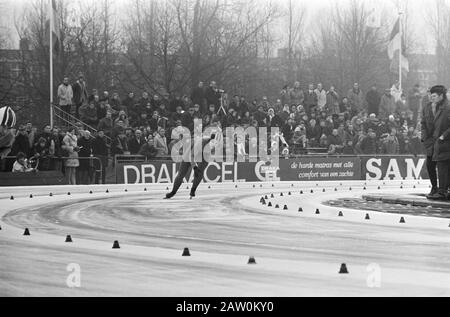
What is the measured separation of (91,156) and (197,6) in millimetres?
14828

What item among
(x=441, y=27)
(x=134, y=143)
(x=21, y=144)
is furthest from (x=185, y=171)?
(x=441, y=27)

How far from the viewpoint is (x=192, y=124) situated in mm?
34062

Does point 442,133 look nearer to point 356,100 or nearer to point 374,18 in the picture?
point 356,100

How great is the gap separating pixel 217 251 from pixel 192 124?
22676mm

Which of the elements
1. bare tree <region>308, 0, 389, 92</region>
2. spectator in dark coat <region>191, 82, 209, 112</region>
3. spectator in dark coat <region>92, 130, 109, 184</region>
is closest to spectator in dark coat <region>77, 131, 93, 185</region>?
spectator in dark coat <region>92, 130, 109, 184</region>

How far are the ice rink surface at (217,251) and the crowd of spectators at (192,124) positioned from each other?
993 cm

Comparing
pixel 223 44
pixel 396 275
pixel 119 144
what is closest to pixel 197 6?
pixel 223 44

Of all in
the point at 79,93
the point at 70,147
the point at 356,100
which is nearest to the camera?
the point at 70,147

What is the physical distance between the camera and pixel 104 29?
4897 cm

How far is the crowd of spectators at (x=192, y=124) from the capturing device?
31.0m

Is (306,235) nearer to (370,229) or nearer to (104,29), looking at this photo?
(370,229)

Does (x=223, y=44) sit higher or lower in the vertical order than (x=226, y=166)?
higher

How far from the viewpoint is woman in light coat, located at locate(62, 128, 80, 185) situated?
30.6m

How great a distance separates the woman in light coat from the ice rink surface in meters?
9.66
